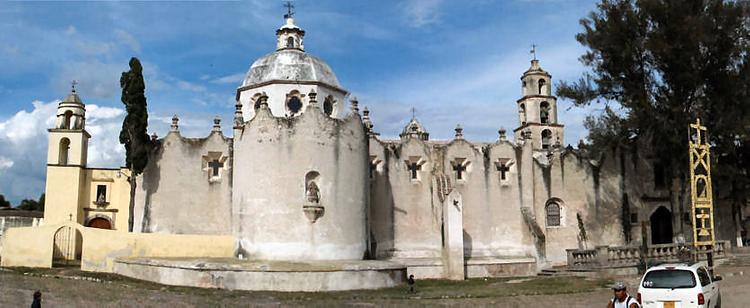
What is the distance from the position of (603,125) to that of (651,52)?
3.90 metres

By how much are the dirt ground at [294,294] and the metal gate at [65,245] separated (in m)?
3.41

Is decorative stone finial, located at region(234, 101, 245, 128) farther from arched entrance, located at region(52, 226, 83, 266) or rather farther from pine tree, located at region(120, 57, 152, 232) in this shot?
arched entrance, located at region(52, 226, 83, 266)

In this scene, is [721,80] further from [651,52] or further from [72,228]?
[72,228]

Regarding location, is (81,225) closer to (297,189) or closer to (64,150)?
(64,150)

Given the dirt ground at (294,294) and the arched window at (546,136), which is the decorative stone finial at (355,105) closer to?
the dirt ground at (294,294)

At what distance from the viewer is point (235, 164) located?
1060 inches

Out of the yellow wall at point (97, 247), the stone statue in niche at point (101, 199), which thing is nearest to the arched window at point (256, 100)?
the yellow wall at point (97, 247)

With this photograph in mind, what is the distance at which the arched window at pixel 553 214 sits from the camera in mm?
32281

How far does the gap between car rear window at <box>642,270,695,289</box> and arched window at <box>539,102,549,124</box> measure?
38.8m

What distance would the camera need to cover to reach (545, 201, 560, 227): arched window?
106ft

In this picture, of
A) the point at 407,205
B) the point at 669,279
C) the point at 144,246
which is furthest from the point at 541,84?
the point at 669,279

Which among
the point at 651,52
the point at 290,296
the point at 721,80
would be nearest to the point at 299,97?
the point at 290,296

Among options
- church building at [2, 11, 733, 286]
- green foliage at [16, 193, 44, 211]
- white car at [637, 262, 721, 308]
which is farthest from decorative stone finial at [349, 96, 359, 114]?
green foliage at [16, 193, 44, 211]

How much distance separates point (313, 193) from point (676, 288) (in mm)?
14155
